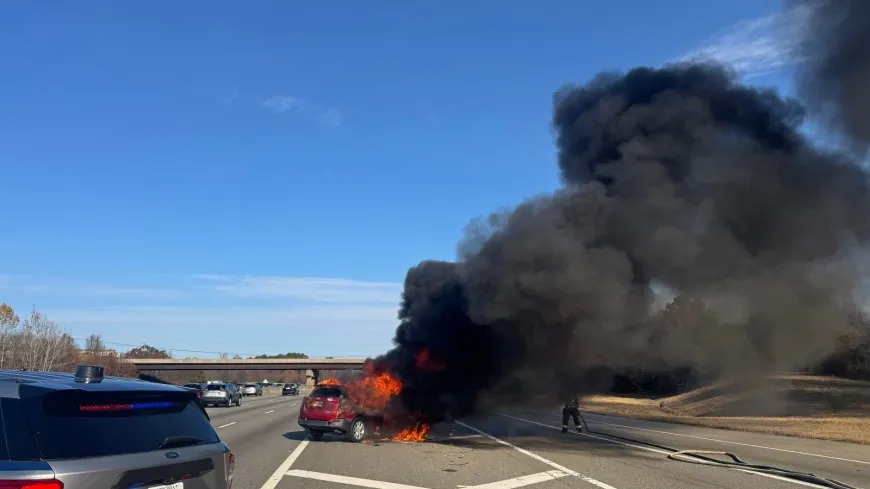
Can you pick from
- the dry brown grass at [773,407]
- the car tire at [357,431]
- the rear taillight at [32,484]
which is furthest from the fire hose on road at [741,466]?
the rear taillight at [32,484]

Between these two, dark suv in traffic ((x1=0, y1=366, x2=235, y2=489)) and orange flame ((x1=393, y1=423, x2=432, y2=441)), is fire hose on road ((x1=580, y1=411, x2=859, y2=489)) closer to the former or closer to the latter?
orange flame ((x1=393, y1=423, x2=432, y2=441))

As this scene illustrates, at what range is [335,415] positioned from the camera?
1633cm

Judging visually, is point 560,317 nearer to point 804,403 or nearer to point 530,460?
point 530,460

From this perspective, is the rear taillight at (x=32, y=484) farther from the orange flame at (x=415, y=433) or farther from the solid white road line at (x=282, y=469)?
the orange flame at (x=415, y=433)

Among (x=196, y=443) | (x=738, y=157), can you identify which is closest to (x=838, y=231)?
(x=738, y=157)

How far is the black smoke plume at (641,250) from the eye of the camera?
63.3ft

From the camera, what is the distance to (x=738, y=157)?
20234 millimetres

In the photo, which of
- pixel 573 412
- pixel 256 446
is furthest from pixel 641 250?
pixel 256 446

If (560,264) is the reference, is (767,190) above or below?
above

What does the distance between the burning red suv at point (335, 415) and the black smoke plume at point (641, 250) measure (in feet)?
5.55

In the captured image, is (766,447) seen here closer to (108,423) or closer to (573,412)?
(573,412)

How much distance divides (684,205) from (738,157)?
88.0 inches

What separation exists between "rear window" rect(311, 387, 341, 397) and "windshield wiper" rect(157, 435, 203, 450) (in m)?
12.9

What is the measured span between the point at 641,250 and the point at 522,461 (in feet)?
30.6
